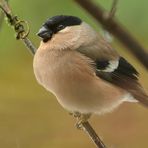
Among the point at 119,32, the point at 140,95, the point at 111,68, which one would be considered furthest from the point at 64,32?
the point at 119,32

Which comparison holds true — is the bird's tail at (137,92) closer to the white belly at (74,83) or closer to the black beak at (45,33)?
the white belly at (74,83)

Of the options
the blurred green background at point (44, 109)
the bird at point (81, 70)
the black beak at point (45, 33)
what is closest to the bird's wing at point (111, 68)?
the bird at point (81, 70)

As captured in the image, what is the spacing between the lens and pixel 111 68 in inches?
72.3

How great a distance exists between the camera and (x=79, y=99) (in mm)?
1729

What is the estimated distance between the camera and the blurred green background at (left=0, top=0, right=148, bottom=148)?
3.07m

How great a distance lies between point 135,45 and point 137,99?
1.13 metres

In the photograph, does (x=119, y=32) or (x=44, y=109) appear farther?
(x=44, y=109)

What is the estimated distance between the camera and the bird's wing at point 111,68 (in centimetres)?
182

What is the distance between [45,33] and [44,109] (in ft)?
5.36

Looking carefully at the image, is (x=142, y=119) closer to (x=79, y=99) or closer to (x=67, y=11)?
(x=67, y=11)

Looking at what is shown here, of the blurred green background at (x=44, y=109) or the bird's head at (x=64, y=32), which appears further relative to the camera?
the blurred green background at (x=44, y=109)

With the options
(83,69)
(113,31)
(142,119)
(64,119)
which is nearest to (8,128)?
(64,119)

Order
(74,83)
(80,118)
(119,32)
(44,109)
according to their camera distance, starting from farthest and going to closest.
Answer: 1. (44,109)
2. (80,118)
3. (74,83)
4. (119,32)

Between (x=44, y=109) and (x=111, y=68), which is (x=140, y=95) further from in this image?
(x=44, y=109)
